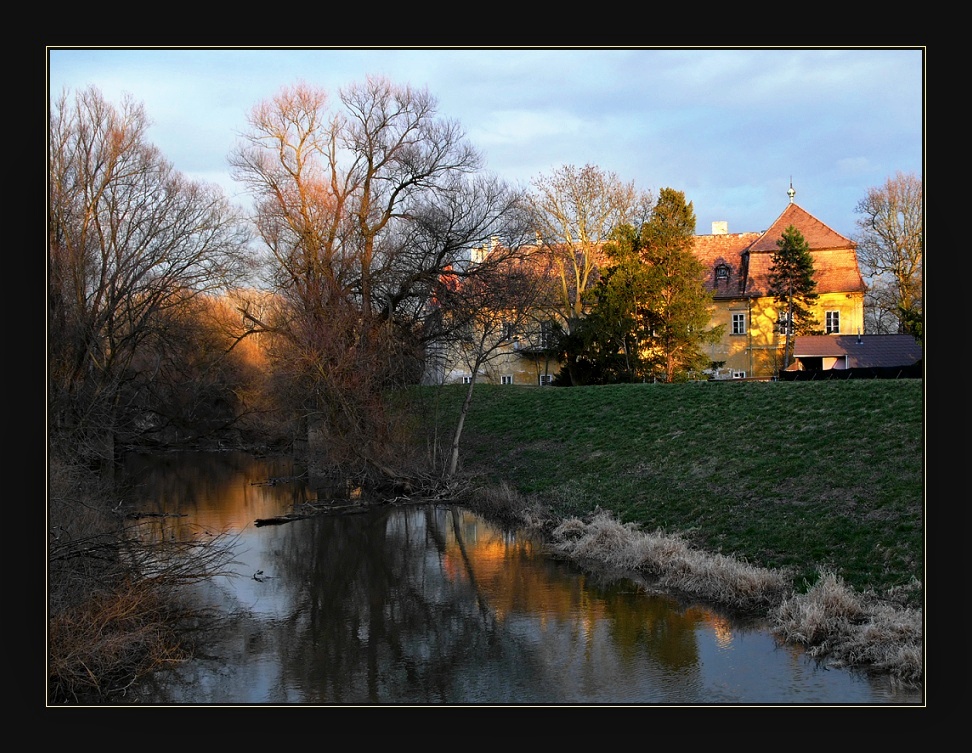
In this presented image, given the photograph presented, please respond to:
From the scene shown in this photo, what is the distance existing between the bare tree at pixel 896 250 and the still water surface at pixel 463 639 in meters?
20.6

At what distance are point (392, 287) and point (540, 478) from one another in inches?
331

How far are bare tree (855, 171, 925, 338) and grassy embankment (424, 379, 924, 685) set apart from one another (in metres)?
11.3

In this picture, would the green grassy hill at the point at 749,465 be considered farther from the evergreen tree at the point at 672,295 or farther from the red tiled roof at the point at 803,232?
the red tiled roof at the point at 803,232

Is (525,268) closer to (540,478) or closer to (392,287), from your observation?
(392,287)

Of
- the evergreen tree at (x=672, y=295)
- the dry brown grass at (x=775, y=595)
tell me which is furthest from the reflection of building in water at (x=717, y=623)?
the evergreen tree at (x=672, y=295)

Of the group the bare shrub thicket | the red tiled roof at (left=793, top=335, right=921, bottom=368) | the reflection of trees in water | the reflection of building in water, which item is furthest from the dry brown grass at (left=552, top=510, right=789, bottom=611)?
the red tiled roof at (left=793, top=335, right=921, bottom=368)

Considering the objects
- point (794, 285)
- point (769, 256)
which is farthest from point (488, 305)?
point (769, 256)

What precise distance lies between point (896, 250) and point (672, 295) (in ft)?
30.8

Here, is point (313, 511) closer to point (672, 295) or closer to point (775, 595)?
point (775, 595)

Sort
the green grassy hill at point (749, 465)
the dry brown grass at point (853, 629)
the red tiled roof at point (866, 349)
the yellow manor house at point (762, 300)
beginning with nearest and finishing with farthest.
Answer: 1. the dry brown grass at point (853, 629)
2. the green grassy hill at point (749, 465)
3. the red tiled roof at point (866, 349)
4. the yellow manor house at point (762, 300)

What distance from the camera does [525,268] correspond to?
2670 centimetres

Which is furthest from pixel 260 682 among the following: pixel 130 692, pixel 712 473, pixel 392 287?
pixel 392 287

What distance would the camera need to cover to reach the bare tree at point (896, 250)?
31.0 meters

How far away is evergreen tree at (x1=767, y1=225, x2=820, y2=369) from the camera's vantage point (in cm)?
4006
